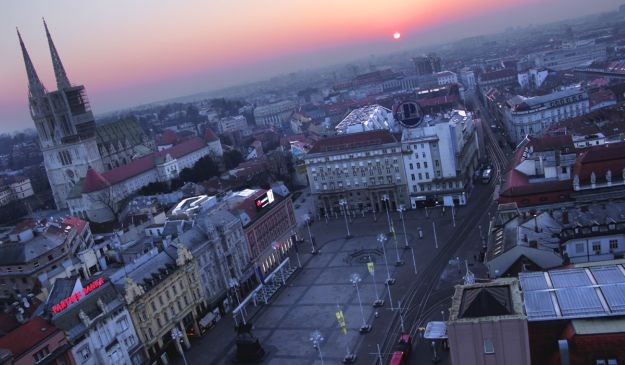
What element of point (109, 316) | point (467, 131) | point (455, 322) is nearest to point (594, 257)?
point (455, 322)

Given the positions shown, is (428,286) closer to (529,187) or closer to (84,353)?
(529,187)

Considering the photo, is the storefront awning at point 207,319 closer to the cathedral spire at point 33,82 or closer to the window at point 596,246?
the window at point 596,246

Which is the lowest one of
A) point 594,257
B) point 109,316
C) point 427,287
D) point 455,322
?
point 427,287

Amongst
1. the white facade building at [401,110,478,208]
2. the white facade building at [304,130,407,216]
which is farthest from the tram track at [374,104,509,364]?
the white facade building at [304,130,407,216]

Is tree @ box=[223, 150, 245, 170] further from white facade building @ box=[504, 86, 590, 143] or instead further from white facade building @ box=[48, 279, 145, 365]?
white facade building @ box=[48, 279, 145, 365]

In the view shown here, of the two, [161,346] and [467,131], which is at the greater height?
[467,131]

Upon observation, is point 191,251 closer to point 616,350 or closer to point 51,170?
point 616,350

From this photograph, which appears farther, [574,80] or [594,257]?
[574,80]
